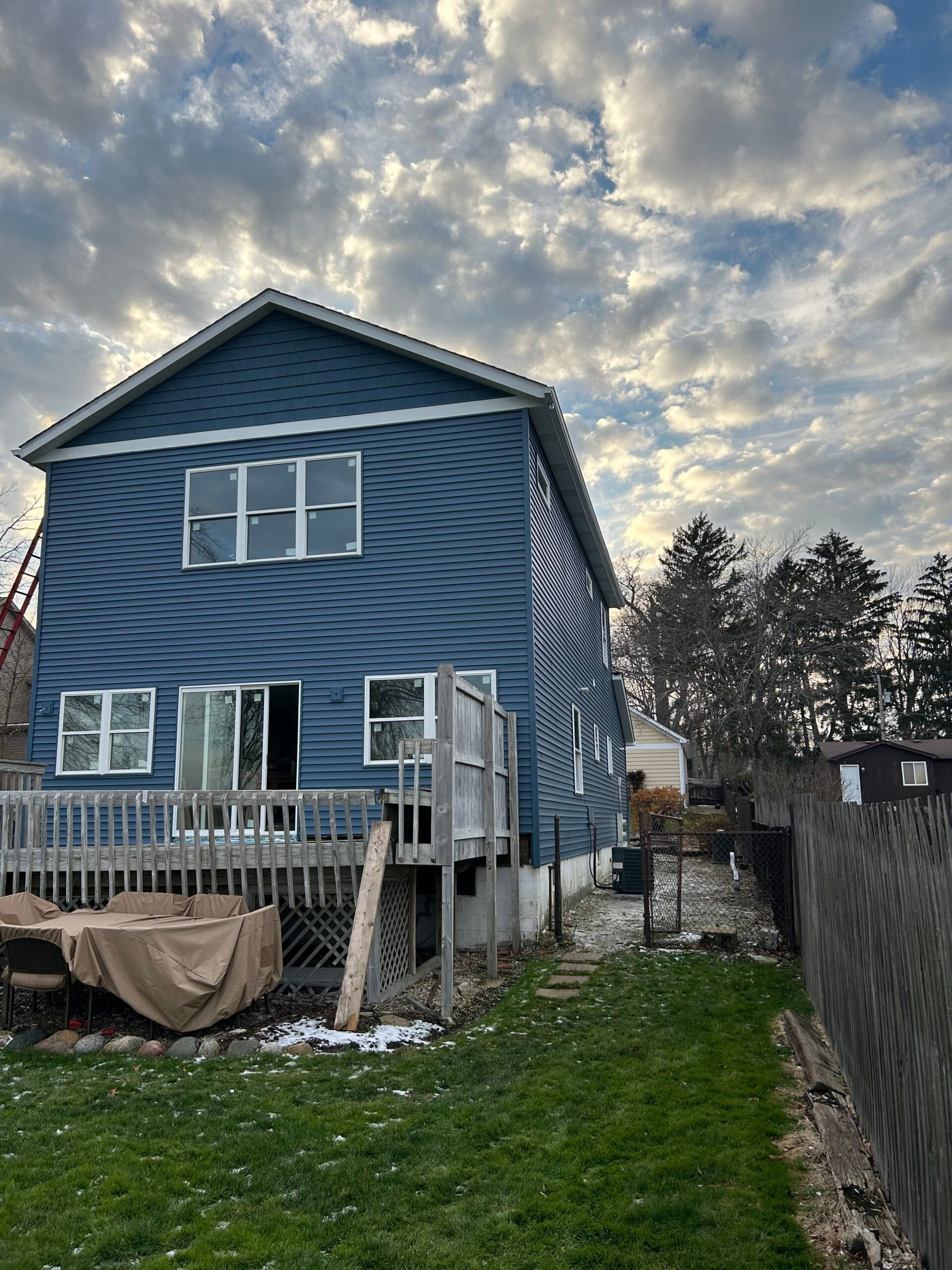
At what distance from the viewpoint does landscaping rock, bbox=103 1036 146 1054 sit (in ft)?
21.7

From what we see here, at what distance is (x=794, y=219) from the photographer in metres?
14.3

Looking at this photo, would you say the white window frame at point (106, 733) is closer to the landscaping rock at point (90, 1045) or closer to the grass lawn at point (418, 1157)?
the landscaping rock at point (90, 1045)

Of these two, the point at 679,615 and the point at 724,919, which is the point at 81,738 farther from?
the point at 679,615

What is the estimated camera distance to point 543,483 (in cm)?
1352

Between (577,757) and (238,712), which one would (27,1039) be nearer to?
(238,712)

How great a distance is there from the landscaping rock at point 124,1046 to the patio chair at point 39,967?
582 mm

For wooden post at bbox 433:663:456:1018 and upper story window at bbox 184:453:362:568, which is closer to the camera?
wooden post at bbox 433:663:456:1018

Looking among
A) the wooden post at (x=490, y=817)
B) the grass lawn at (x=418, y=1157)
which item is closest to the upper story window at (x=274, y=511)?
the wooden post at (x=490, y=817)

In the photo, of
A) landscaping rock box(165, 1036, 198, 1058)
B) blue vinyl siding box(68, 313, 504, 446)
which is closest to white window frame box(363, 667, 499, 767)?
blue vinyl siding box(68, 313, 504, 446)

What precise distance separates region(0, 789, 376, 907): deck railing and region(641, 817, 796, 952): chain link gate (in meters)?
4.39

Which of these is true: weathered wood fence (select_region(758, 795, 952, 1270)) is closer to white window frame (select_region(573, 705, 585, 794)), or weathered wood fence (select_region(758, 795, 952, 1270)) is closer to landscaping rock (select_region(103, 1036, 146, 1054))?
landscaping rock (select_region(103, 1036, 146, 1054))

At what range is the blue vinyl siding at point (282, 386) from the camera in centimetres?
1262

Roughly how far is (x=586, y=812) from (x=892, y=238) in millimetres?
11184

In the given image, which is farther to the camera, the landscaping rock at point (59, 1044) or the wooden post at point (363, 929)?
the wooden post at point (363, 929)
